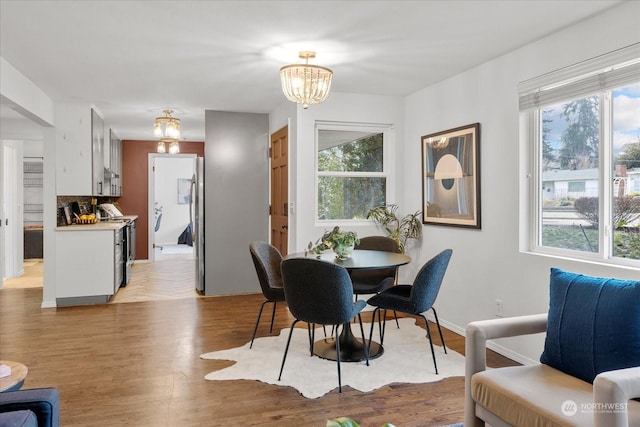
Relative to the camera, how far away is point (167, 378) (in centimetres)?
310

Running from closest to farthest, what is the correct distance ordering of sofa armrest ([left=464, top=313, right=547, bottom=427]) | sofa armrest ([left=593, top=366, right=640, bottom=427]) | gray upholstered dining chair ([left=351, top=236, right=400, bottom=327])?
sofa armrest ([left=593, top=366, right=640, bottom=427])
sofa armrest ([left=464, top=313, right=547, bottom=427])
gray upholstered dining chair ([left=351, top=236, right=400, bottom=327])

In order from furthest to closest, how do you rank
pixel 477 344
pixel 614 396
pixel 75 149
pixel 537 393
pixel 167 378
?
pixel 75 149 → pixel 167 378 → pixel 477 344 → pixel 537 393 → pixel 614 396

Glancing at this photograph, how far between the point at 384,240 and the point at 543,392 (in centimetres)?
251

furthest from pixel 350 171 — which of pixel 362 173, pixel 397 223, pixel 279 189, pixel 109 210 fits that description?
pixel 109 210

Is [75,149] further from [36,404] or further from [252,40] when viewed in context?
[36,404]

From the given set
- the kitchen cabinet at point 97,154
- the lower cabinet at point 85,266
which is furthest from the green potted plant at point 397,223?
the kitchen cabinet at point 97,154

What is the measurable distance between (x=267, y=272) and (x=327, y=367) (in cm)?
91

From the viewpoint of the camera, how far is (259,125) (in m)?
6.01

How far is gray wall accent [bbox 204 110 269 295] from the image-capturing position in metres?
5.86

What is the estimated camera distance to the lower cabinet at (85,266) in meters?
5.23

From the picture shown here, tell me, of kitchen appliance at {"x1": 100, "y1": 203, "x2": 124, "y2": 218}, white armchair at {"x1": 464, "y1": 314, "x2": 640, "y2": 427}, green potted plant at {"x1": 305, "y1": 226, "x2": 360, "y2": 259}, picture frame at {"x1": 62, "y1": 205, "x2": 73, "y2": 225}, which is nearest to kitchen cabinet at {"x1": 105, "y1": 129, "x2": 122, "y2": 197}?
kitchen appliance at {"x1": 100, "y1": 203, "x2": 124, "y2": 218}

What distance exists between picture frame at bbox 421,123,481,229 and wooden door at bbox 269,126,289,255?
159 centimetres

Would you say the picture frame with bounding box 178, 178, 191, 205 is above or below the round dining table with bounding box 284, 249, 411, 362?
above

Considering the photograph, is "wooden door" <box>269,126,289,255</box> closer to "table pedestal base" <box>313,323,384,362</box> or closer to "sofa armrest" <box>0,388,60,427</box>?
"table pedestal base" <box>313,323,384,362</box>
